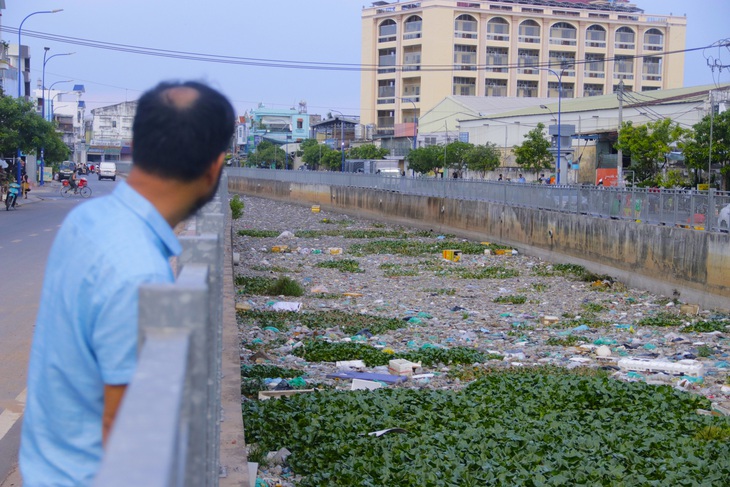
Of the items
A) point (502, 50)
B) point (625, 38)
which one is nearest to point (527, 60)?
point (502, 50)

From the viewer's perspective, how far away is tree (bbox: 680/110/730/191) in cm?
3319

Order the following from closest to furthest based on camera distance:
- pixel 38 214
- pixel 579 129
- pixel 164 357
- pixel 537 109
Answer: pixel 164 357 → pixel 38 214 → pixel 579 129 → pixel 537 109

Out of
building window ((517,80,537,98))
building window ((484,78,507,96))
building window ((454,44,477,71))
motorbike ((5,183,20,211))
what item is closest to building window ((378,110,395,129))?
building window ((454,44,477,71))

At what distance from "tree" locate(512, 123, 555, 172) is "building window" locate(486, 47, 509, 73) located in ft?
129

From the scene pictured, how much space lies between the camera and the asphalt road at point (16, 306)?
6.65 metres

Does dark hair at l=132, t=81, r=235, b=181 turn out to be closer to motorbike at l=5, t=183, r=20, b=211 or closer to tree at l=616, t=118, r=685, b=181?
motorbike at l=5, t=183, r=20, b=211

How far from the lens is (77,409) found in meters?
2.00

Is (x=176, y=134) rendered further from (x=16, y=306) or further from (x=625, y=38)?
(x=625, y=38)

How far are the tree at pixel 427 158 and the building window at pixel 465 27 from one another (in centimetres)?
2570

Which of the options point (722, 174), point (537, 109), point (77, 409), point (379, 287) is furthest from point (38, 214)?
point (537, 109)

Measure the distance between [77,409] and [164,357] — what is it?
60 centimetres

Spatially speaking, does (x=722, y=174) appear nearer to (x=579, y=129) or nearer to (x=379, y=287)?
(x=379, y=287)

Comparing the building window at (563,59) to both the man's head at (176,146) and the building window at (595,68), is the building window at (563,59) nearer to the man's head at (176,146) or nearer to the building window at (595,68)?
the building window at (595,68)

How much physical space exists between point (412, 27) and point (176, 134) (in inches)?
3739
